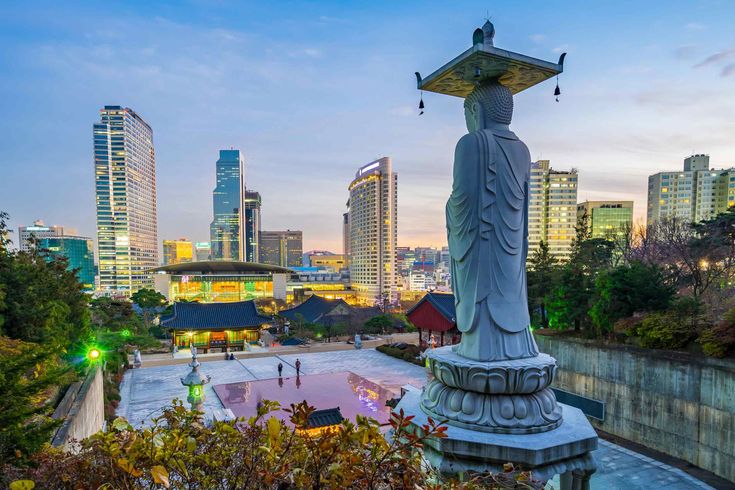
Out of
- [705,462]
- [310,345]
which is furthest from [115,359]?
[705,462]

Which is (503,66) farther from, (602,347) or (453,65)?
(602,347)

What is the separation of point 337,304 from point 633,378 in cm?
2165

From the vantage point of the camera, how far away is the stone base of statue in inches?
179

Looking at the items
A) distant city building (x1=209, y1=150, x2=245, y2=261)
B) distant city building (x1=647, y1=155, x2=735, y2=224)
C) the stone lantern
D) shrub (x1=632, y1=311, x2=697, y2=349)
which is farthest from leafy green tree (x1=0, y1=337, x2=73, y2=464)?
distant city building (x1=209, y1=150, x2=245, y2=261)

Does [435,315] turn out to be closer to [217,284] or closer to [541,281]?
[541,281]

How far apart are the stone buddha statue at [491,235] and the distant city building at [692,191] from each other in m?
55.5

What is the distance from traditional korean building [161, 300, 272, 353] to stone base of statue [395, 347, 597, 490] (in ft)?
71.4

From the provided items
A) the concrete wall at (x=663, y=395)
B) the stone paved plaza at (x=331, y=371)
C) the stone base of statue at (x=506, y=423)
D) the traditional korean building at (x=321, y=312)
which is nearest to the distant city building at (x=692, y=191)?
the traditional korean building at (x=321, y=312)

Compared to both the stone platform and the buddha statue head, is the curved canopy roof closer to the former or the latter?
the buddha statue head

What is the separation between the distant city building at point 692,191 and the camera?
50.7 meters

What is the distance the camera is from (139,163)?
253 ft

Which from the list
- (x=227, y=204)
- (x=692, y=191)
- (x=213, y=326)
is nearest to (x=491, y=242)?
(x=213, y=326)

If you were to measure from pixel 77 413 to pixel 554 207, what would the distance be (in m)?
65.2

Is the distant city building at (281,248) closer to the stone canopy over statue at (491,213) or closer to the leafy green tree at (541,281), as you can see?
the leafy green tree at (541,281)
